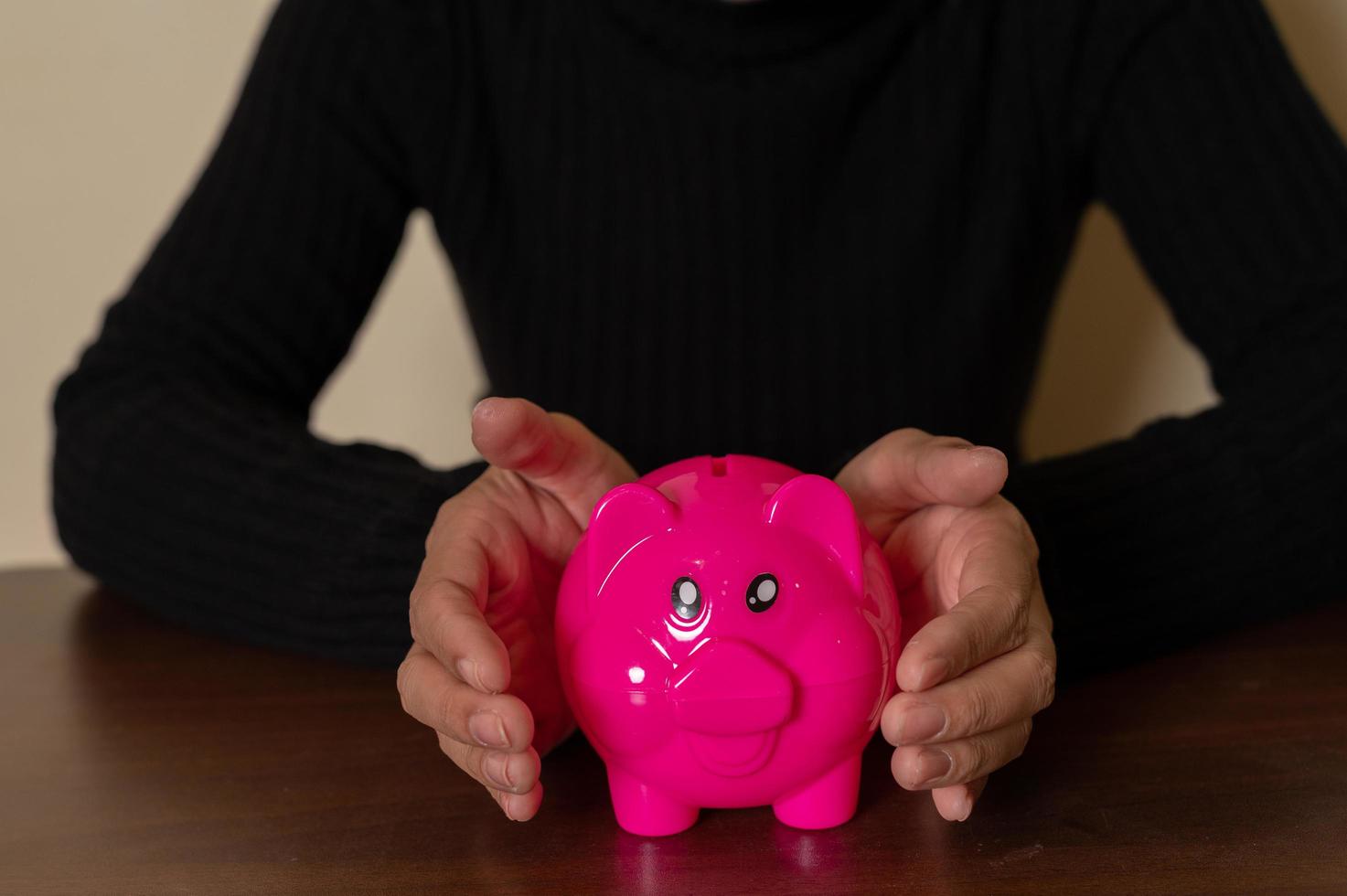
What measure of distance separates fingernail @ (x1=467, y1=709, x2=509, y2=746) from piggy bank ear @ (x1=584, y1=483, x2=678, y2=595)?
0.23ft

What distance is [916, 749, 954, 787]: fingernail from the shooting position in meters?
0.53

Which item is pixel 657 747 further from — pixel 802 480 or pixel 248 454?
pixel 248 454

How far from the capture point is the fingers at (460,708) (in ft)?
1.71

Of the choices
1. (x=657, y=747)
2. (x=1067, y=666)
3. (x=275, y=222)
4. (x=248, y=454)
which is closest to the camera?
(x=657, y=747)

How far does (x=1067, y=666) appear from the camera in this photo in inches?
29.8

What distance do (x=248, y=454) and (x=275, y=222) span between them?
0.29m

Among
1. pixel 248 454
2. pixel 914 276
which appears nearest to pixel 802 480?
pixel 248 454

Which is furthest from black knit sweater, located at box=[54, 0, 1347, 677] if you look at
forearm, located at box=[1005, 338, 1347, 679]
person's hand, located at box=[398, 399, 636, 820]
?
person's hand, located at box=[398, 399, 636, 820]

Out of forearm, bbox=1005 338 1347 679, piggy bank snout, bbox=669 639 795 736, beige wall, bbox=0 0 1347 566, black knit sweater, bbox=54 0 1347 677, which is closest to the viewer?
piggy bank snout, bbox=669 639 795 736

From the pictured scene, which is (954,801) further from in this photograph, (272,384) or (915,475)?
(272,384)

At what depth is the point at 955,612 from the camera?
1.79 ft

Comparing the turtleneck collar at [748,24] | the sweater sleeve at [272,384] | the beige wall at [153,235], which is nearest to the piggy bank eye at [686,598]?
the sweater sleeve at [272,384]

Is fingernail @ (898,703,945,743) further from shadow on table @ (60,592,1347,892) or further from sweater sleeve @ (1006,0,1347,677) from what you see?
sweater sleeve @ (1006,0,1347,677)

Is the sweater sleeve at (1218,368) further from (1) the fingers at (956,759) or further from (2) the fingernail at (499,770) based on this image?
(2) the fingernail at (499,770)
